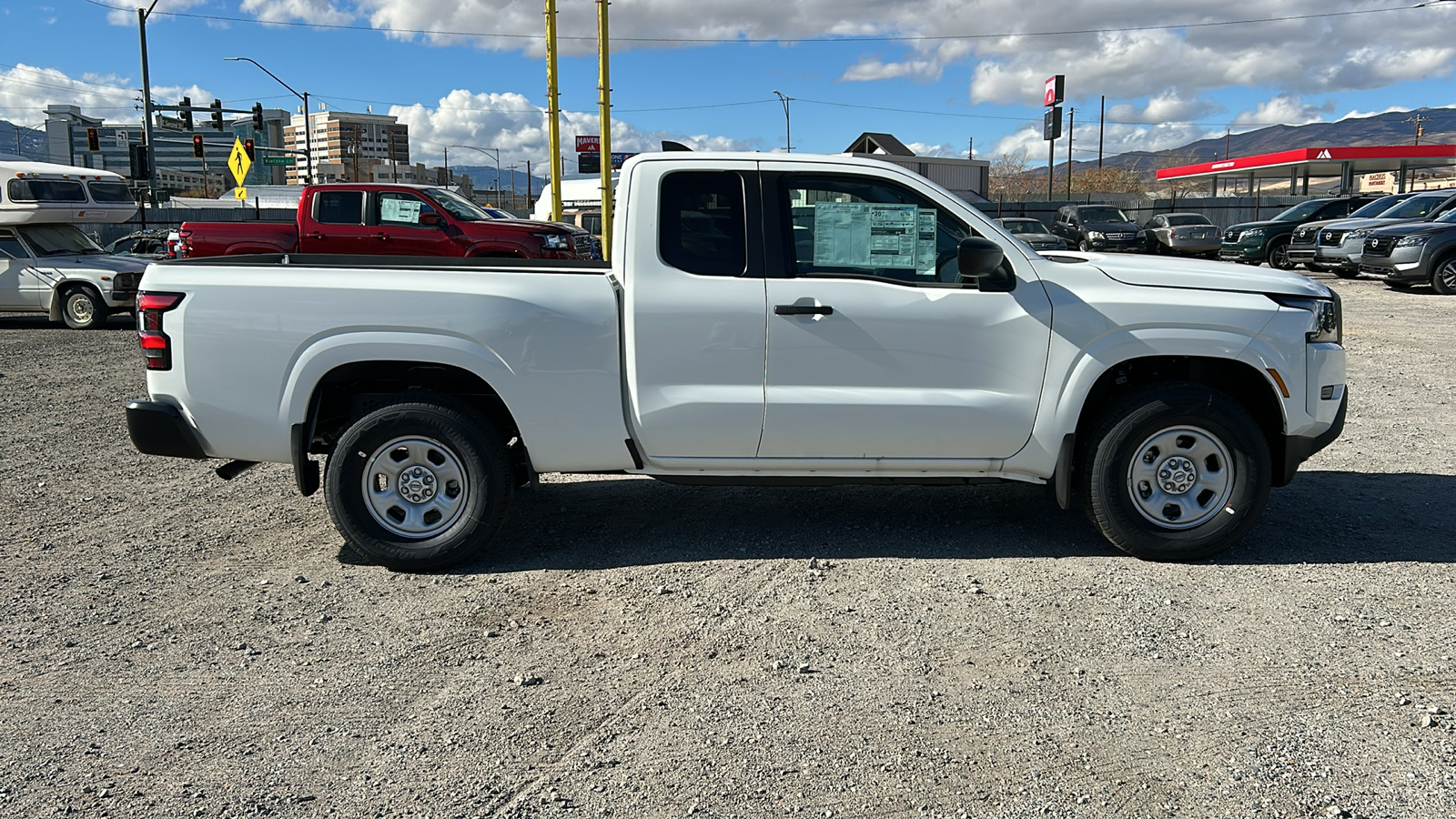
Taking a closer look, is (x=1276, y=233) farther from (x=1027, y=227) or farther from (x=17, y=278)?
(x=17, y=278)

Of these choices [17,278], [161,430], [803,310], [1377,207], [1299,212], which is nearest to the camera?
[803,310]

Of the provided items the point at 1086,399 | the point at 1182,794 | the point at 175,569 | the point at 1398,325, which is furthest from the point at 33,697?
the point at 1398,325

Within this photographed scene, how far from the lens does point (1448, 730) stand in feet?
11.6

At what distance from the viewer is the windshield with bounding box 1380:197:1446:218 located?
68.9 ft

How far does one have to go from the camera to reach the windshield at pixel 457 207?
54.2 feet

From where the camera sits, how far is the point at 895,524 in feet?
19.4

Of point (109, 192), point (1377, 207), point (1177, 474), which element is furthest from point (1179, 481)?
point (1377, 207)

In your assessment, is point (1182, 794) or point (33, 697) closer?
point (1182, 794)

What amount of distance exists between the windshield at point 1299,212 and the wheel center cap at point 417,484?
83.6ft

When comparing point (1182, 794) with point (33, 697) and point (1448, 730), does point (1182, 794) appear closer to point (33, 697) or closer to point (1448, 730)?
point (1448, 730)

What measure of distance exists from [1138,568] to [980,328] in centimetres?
135

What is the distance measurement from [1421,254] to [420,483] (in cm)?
1846

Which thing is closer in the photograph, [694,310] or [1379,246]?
[694,310]

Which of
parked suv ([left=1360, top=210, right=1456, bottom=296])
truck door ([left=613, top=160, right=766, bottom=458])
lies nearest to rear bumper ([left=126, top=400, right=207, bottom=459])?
truck door ([left=613, top=160, right=766, bottom=458])
